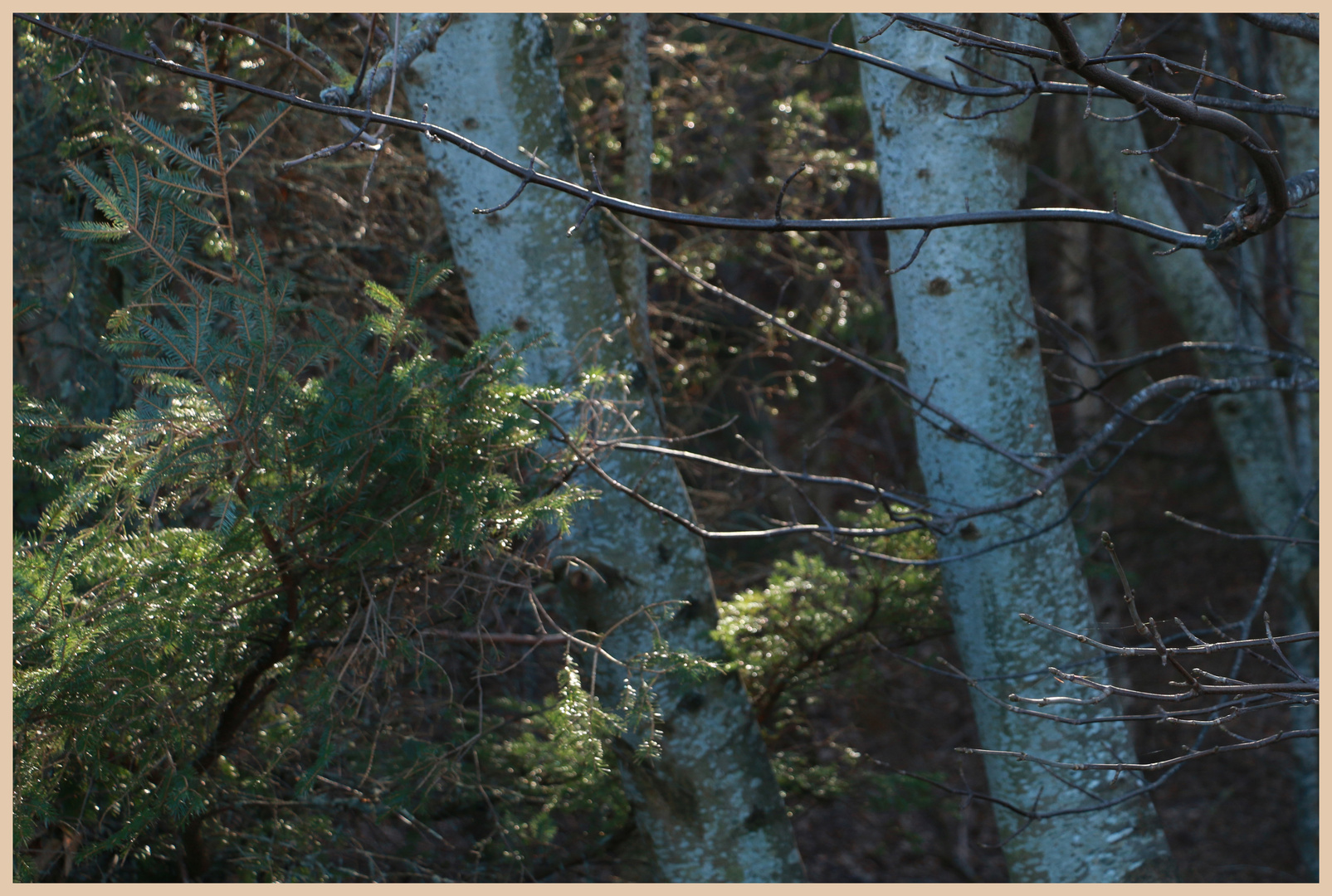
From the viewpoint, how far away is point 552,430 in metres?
2.78

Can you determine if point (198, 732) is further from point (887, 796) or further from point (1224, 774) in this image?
point (1224, 774)

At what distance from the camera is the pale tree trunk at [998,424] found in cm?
308

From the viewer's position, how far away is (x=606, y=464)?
313 cm

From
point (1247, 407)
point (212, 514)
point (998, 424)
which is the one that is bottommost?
point (212, 514)

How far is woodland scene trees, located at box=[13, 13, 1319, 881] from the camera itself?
1.94 meters

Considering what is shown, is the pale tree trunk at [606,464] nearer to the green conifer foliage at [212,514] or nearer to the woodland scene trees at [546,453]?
the woodland scene trees at [546,453]

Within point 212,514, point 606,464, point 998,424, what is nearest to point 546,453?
point 606,464

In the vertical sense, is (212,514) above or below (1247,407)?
below

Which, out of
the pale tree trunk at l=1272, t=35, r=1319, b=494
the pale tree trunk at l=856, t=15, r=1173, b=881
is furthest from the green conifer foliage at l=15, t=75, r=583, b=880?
the pale tree trunk at l=1272, t=35, r=1319, b=494

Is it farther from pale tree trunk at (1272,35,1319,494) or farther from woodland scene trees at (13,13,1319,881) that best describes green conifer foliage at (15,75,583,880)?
pale tree trunk at (1272,35,1319,494)

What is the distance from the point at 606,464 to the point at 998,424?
53.2 inches

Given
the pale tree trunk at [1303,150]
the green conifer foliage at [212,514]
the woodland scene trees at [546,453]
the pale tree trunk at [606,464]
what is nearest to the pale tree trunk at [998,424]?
→ the woodland scene trees at [546,453]

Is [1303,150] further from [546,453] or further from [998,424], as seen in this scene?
[546,453]

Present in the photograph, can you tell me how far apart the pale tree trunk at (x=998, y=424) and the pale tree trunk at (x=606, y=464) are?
0.89 m
